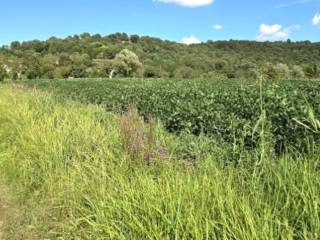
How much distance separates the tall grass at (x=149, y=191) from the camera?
11.5ft

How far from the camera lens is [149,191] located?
14.5ft

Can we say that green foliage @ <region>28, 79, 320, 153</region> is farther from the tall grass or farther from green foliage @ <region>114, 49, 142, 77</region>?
green foliage @ <region>114, 49, 142, 77</region>

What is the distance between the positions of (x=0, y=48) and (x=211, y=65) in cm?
5499

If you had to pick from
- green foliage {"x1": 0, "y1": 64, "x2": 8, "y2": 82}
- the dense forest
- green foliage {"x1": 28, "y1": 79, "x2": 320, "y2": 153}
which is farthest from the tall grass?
green foliage {"x1": 0, "y1": 64, "x2": 8, "y2": 82}

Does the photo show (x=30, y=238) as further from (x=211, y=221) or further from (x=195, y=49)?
(x=195, y=49)

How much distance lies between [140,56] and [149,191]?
329ft

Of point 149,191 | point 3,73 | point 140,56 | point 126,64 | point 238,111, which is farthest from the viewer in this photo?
point 140,56

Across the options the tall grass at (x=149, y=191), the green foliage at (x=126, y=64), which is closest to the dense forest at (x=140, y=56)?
the green foliage at (x=126, y=64)

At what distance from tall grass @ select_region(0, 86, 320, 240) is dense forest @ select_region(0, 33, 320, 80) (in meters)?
57.4

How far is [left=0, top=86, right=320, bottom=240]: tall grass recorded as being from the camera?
349 cm

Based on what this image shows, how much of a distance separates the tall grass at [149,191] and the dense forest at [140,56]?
5743cm

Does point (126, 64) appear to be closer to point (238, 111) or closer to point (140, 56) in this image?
point (140, 56)

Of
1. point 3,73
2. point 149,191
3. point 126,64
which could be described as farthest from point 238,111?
point 126,64

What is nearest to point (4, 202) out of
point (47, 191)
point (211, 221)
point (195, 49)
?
point (47, 191)
